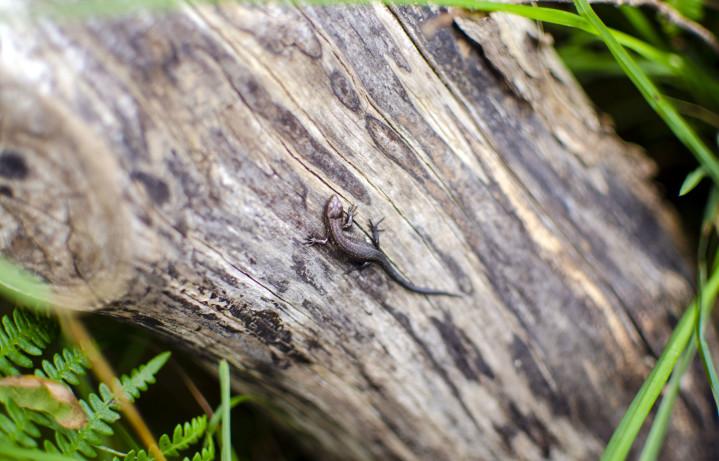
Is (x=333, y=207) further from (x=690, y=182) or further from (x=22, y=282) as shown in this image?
(x=690, y=182)

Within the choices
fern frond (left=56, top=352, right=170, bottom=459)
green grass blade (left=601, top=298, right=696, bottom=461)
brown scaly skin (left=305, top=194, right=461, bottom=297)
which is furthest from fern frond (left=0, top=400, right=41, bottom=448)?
green grass blade (left=601, top=298, right=696, bottom=461)

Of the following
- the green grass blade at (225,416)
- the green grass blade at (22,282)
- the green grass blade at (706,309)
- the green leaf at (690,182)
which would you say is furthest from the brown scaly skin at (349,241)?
the green leaf at (690,182)

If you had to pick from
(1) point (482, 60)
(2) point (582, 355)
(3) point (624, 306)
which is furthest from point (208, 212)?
(3) point (624, 306)

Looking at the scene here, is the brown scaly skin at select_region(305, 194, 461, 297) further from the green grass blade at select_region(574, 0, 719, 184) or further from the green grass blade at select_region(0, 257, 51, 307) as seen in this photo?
the green grass blade at select_region(574, 0, 719, 184)

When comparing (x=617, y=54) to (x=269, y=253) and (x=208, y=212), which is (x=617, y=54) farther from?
(x=208, y=212)

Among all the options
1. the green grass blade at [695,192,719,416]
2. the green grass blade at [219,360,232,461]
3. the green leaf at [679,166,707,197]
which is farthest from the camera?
the green leaf at [679,166,707,197]

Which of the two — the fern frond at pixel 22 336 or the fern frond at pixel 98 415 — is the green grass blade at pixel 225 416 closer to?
the fern frond at pixel 98 415

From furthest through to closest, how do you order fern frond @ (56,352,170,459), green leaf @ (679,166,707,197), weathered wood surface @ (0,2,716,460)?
green leaf @ (679,166,707,197) → fern frond @ (56,352,170,459) → weathered wood surface @ (0,2,716,460)
